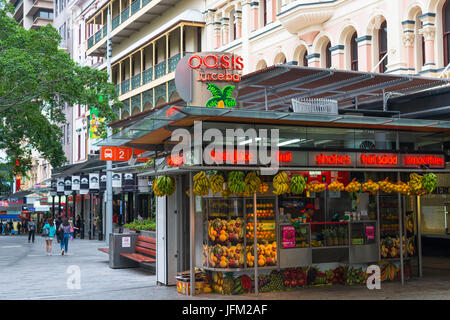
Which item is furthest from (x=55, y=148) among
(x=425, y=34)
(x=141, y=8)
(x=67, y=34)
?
(x=67, y=34)

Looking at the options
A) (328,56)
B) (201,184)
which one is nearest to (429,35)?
(328,56)

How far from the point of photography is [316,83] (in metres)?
16.5

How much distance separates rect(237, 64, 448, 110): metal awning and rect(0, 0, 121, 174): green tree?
1099cm

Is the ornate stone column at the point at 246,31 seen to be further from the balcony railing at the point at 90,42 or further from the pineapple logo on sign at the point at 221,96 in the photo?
the balcony railing at the point at 90,42

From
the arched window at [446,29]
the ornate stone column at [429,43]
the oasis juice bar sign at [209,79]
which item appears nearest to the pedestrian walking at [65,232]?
the oasis juice bar sign at [209,79]

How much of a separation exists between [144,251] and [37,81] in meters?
10.6

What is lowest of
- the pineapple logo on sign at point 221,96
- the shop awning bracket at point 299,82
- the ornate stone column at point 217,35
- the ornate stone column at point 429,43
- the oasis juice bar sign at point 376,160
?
the oasis juice bar sign at point 376,160

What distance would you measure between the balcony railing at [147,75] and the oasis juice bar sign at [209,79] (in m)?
22.1

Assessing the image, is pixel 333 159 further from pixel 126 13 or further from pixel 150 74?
pixel 126 13

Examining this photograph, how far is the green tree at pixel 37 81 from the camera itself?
26.2m

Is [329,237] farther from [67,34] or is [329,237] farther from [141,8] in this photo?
[67,34]

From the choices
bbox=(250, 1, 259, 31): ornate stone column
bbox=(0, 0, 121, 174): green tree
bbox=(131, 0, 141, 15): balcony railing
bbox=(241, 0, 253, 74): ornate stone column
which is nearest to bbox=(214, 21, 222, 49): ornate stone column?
bbox=(241, 0, 253, 74): ornate stone column

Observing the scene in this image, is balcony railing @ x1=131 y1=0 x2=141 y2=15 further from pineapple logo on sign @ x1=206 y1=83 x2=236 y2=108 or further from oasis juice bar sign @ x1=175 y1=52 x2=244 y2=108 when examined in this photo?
pineapple logo on sign @ x1=206 y1=83 x2=236 y2=108

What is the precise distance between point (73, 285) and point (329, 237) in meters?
6.38
